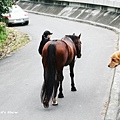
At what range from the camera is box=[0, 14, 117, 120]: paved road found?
29.0ft

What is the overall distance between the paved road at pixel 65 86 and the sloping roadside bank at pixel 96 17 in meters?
0.22

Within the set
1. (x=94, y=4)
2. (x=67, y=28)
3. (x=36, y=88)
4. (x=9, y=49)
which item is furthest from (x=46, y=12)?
(x=36, y=88)

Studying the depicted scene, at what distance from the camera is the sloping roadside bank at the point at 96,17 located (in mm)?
9126

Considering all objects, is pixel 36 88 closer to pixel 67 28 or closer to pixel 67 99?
pixel 67 99

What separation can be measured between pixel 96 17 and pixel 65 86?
1706cm

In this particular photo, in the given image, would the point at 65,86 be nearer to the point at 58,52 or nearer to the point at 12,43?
the point at 58,52

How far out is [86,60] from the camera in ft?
49.0

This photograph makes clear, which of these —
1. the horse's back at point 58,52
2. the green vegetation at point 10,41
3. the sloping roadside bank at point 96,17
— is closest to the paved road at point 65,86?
the sloping roadside bank at point 96,17

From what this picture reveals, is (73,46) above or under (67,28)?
above

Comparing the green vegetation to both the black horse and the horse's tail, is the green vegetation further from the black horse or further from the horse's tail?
the horse's tail

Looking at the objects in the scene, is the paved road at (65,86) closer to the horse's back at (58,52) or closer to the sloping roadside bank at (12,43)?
the sloping roadside bank at (12,43)

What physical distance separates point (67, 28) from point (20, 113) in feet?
56.5

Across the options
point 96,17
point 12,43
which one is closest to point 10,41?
point 12,43

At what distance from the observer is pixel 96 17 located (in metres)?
27.6
